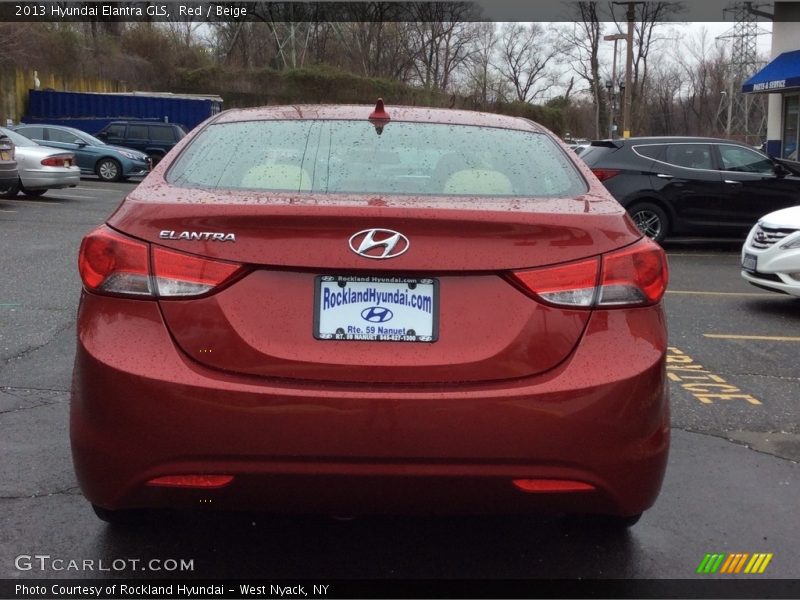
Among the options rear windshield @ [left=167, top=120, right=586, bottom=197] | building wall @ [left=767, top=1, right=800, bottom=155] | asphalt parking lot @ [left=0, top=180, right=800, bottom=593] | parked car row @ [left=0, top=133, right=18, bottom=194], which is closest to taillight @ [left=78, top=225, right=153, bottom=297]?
rear windshield @ [left=167, top=120, right=586, bottom=197]

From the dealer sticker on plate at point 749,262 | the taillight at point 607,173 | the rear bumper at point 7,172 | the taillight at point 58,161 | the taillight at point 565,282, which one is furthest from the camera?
the taillight at point 58,161

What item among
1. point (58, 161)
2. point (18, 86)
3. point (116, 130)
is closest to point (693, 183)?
point (58, 161)

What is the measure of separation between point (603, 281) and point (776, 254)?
6.06 m

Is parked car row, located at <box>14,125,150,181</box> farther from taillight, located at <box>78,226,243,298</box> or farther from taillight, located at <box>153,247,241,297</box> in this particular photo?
taillight, located at <box>153,247,241,297</box>

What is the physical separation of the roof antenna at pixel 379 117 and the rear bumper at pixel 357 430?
131cm

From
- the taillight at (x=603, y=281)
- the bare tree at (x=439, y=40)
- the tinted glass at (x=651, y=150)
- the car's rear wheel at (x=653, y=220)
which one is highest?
the bare tree at (x=439, y=40)

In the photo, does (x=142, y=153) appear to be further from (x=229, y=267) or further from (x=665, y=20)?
(x=665, y=20)

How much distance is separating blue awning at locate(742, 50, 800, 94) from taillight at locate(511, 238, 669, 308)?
21.7m

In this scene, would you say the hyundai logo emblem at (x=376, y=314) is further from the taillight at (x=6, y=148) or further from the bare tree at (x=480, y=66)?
the bare tree at (x=480, y=66)

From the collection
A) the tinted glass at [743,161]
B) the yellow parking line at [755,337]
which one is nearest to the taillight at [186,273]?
the yellow parking line at [755,337]

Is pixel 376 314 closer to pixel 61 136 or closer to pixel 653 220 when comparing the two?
pixel 653 220

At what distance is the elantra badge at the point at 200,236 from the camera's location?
8.64 ft

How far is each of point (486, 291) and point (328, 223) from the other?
49cm

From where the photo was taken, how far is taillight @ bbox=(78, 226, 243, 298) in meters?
2.62
